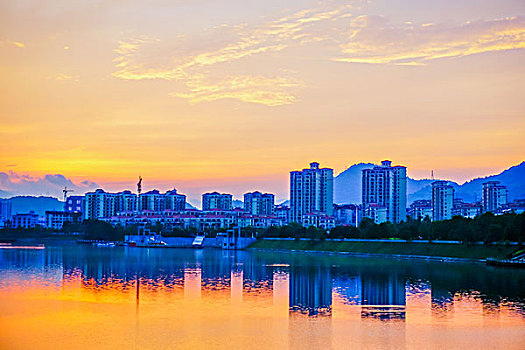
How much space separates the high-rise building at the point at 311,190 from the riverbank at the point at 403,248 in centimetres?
5125

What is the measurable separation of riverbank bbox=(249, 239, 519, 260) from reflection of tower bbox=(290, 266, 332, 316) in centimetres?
1281

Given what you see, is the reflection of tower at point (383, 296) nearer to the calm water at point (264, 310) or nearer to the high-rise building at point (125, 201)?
the calm water at point (264, 310)

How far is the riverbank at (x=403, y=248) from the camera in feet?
171

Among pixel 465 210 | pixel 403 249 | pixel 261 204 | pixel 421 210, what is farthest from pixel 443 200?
pixel 403 249

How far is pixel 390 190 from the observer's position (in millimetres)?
142250

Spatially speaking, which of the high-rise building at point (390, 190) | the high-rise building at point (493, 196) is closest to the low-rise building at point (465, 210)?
the high-rise building at point (493, 196)

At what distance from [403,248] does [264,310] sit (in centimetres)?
4026

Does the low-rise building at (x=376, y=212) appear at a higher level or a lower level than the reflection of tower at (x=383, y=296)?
higher

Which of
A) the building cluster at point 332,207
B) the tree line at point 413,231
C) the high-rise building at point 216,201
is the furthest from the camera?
the high-rise building at point 216,201

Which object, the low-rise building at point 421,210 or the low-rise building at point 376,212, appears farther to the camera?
the low-rise building at point 421,210

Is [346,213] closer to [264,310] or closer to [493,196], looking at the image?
[493,196]

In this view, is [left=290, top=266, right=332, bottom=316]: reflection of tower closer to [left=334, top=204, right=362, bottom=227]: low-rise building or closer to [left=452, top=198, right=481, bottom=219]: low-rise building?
[left=452, top=198, right=481, bottom=219]: low-rise building

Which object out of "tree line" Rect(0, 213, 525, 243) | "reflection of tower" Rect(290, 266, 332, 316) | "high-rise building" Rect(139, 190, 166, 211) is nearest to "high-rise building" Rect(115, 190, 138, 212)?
"high-rise building" Rect(139, 190, 166, 211)

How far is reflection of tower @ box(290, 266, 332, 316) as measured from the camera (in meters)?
27.2
